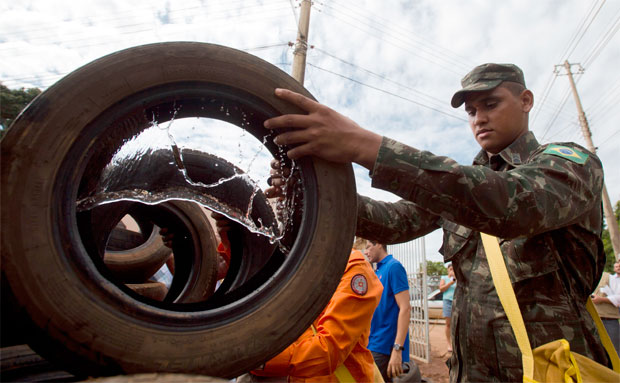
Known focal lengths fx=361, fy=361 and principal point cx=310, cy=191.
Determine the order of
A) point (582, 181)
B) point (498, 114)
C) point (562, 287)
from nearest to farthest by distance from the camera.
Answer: point (582, 181), point (562, 287), point (498, 114)

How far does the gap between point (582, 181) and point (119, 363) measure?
1723mm

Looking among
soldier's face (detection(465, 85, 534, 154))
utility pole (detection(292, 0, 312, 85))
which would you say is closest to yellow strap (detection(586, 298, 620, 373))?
soldier's face (detection(465, 85, 534, 154))

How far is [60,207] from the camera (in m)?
0.92

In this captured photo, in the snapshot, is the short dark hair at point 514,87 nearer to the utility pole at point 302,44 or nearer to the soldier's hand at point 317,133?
the soldier's hand at point 317,133

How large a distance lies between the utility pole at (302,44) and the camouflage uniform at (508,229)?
7834 mm

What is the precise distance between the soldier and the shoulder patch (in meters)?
0.31

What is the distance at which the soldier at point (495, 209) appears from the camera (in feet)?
4.18

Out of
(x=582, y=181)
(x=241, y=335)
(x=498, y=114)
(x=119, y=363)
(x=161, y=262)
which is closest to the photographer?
(x=119, y=363)

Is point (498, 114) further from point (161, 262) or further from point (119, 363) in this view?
point (161, 262)

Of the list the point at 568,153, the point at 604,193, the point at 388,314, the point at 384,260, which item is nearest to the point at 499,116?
the point at 568,153

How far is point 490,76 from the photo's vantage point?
1.99m

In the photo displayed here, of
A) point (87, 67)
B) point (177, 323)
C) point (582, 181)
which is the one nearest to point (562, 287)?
point (582, 181)

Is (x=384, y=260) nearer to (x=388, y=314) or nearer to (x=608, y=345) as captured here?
(x=388, y=314)

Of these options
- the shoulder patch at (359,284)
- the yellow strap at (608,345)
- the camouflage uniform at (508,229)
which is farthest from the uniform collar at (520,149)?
the shoulder patch at (359,284)
